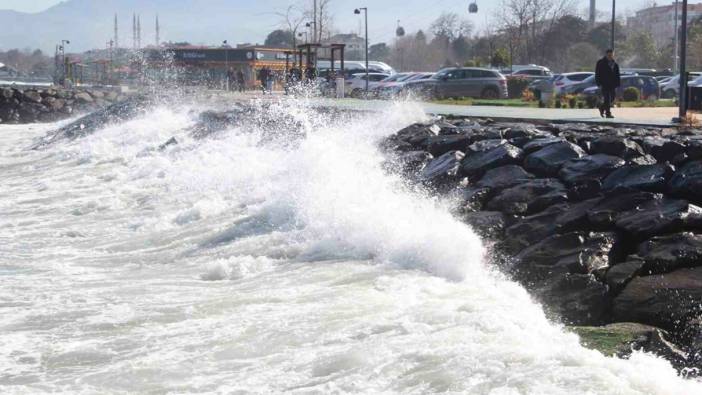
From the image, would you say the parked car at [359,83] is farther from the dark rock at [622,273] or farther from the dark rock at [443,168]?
the dark rock at [622,273]

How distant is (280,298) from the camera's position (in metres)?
8.64

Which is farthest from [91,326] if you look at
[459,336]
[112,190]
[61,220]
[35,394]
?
[112,190]

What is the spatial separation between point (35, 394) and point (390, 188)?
7.63 m

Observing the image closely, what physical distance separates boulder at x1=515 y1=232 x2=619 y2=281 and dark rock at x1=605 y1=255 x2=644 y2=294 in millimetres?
272

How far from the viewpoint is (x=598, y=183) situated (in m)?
10.6

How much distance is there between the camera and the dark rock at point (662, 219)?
865 centimetres

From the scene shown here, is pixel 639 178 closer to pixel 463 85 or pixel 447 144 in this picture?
pixel 447 144

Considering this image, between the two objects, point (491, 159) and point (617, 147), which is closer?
point (617, 147)

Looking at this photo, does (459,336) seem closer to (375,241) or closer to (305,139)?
(375,241)

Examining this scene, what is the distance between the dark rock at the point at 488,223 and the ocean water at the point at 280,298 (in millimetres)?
190

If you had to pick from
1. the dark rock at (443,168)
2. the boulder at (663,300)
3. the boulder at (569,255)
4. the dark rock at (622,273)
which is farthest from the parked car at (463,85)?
the boulder at (663,300)

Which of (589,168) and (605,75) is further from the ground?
(605,75)

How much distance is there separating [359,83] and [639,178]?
112 ft

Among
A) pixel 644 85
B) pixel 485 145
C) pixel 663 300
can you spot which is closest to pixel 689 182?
pixel 663 300
